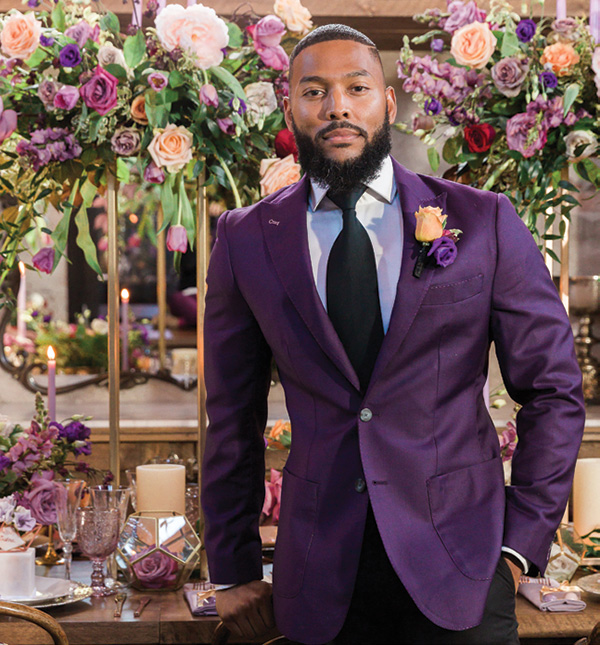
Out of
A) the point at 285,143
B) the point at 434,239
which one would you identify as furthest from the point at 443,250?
the point at 285,143

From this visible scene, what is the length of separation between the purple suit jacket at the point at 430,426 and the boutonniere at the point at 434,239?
1 centimetres

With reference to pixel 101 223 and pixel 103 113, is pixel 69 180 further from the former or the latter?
pixel 101 223

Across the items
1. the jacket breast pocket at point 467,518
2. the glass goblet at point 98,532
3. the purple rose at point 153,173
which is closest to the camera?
the jacket breast pocket at point 467,518

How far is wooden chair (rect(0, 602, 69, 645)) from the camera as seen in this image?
1279 millimetres

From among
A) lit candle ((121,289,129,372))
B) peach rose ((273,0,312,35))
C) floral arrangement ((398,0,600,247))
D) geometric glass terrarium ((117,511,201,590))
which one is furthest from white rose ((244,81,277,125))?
lit candle ((121,289,129,372))

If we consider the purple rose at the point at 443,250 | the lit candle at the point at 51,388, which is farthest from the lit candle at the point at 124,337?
the purple rose at the point at 443,250

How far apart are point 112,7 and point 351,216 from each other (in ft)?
3.95

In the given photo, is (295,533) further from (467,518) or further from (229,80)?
(229,80)

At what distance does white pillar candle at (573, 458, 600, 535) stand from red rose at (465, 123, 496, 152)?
1.97 feet

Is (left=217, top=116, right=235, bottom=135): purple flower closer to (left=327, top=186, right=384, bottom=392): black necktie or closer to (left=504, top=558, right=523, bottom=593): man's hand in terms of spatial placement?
(left=327, top=186, right=384, bottom=392): black necktie

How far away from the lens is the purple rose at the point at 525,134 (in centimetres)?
155

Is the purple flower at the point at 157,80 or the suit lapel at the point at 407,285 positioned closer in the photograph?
the suit lapel at the point at 407,285

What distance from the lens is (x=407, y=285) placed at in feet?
3.47

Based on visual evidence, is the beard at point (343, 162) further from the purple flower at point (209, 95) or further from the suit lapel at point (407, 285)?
the purple flower at point (209, 95)
